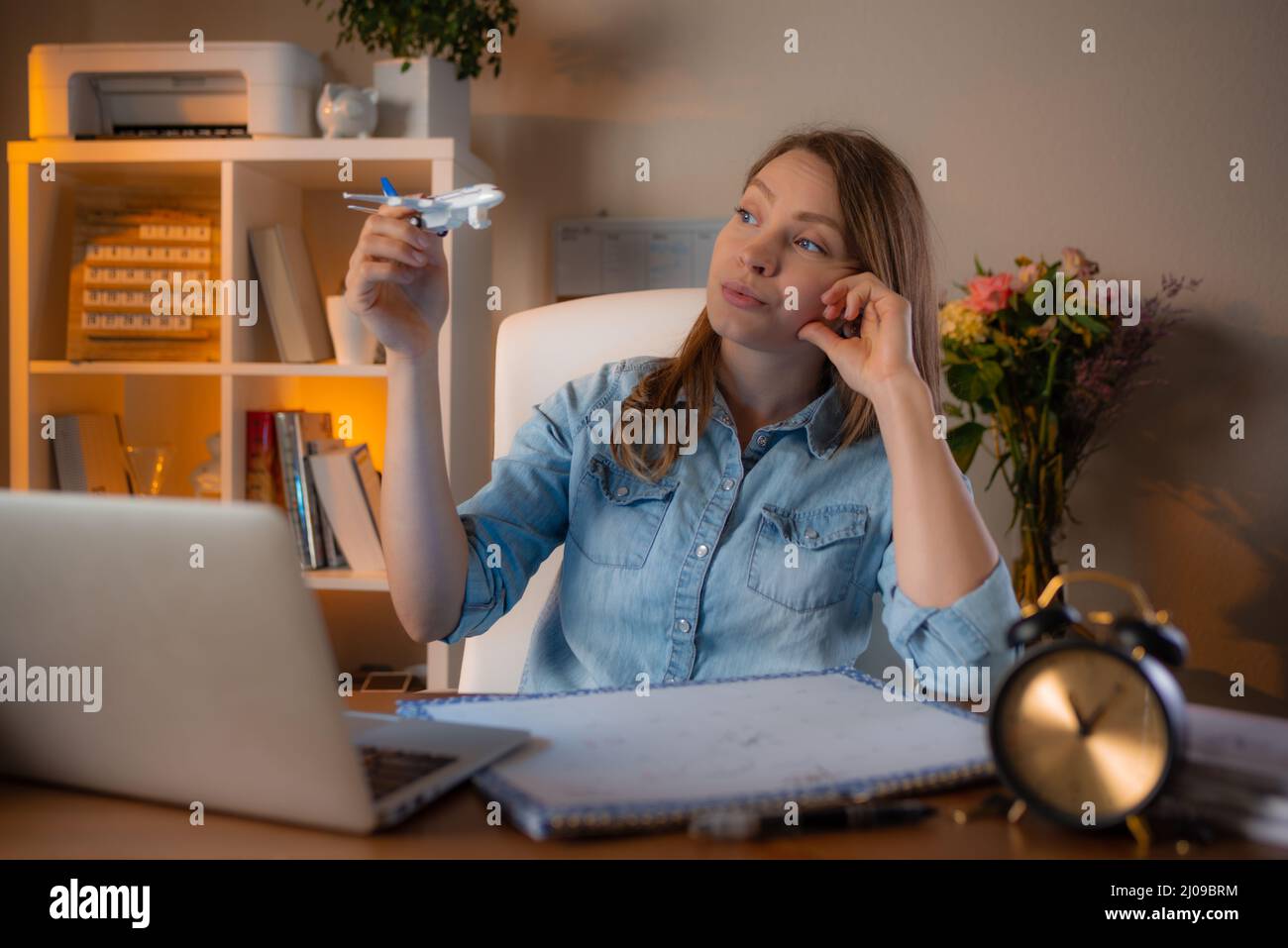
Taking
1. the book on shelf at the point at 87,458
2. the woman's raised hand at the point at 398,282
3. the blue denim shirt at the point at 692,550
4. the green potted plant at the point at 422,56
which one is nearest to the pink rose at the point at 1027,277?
the blue denim shirt at the point at 692,550

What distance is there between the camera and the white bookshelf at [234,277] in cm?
203

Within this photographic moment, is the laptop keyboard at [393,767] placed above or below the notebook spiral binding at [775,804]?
above

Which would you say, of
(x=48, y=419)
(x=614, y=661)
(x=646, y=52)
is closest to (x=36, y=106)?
(x=48, y=419)

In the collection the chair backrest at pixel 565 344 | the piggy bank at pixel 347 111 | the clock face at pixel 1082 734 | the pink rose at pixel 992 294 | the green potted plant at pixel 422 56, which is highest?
the green potted plant at pixel 422 56

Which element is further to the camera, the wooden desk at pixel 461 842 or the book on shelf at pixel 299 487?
the book on shelf at pixel 299 487

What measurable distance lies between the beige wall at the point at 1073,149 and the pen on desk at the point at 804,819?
5.84 feet

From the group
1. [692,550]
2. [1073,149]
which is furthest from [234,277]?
[1073,149]

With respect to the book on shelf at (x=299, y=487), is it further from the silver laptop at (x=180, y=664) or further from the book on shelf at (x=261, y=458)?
the silver laptop at (x=180, y=664)

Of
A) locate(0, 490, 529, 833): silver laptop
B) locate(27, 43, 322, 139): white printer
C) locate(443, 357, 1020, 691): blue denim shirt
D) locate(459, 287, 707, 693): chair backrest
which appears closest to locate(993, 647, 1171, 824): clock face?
locate(0, 490, 529, 833): silver laptop

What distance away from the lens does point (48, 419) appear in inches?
83.0

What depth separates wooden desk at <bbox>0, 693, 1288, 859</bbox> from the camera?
1.74ft

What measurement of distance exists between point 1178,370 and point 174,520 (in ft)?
6.99

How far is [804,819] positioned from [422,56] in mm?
1812
